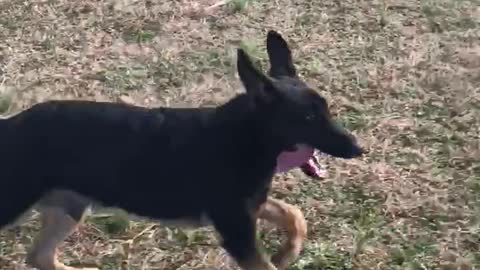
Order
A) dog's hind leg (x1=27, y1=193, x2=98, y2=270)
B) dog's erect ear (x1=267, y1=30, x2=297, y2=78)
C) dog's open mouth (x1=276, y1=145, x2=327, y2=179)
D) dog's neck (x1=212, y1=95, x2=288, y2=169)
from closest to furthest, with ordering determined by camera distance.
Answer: dog's neck (x1=212, y1=95, x2=288, y2=169) < dog's open mouth (x1=276, y1=145, x2=327, y2=179) < dog's erect ear (x1=267, y1=30, x2=297, y2=78) < dog's hind leg (x1=27, y1=193, x2=98, y2=270)

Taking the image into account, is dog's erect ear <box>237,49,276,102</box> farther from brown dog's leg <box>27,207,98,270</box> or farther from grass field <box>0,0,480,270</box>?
brown dog's leg <box>27,207,98,270</box>

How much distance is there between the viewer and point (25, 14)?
23.6 feet

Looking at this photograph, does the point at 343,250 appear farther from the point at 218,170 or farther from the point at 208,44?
the point at 208,44

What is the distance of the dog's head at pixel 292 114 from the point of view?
405 cm

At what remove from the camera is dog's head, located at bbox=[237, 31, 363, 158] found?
4.05 m

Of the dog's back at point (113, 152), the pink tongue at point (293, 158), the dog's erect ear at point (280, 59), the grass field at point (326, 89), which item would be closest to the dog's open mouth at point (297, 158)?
the pink tongue at point (293, 158)

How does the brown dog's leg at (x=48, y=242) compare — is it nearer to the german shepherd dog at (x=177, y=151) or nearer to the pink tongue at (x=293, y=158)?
the german shepherd dog at (x=177, y=151)

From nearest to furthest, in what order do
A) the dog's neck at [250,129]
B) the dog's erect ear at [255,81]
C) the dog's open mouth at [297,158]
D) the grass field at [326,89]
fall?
1. the dog's erect ear at [255,81]
2. the dog's neck at [250,129]
3. the dog's open mouth at [297,158]
4. the grass field at [326,89]

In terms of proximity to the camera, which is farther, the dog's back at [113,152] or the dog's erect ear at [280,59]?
the dog's erect ear at [280,59]

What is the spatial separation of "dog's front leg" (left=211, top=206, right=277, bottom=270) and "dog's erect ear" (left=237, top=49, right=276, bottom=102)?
484mm

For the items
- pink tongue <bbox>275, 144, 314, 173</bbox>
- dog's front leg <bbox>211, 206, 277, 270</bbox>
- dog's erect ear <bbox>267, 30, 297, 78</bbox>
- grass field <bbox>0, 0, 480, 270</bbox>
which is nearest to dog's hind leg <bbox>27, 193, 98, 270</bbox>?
grass field <bbox>0, 0, 480, 270</bbox>

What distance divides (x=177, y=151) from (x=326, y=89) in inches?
88.2

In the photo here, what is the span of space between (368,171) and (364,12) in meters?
2.17

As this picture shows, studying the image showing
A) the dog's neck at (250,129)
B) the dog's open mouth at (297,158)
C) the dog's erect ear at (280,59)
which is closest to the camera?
the dog's neck at (250,129)
